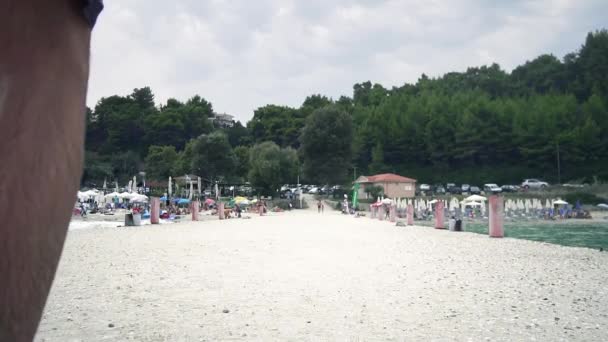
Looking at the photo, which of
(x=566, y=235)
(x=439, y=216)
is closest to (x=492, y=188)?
(x=566, y=235)

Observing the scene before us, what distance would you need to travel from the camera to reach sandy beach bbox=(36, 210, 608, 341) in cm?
402

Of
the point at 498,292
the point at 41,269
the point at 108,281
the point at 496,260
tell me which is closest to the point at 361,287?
the point at 498,292

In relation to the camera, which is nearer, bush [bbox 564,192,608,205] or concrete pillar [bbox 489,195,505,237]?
concrete pillar [bbox 489,195,505,237]

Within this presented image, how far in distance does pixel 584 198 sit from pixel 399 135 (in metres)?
28.8

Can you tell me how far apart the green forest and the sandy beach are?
4032cm

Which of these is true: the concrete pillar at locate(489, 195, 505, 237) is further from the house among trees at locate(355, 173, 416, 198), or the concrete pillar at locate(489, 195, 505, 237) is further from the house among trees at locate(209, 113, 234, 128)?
the house among trees at locate(209, 113, 234, 128)

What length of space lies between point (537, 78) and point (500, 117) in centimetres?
2738

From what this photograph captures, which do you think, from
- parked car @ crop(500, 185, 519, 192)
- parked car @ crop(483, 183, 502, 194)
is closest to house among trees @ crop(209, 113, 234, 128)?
parked car @ crop(483, 183, 502, 194)

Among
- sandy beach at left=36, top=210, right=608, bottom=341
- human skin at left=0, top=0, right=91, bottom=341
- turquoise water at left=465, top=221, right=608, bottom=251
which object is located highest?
human skin at left=0, top=0, right=91, bottom=341

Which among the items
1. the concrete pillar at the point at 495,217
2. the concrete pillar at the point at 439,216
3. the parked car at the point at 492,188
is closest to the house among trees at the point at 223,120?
the parked car at the point at 492,188

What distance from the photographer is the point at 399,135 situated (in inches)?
2761

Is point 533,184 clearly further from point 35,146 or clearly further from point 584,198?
point 35,146

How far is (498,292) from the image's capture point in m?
5.99

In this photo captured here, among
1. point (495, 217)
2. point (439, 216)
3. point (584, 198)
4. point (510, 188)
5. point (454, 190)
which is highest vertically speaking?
point (510, 188)
